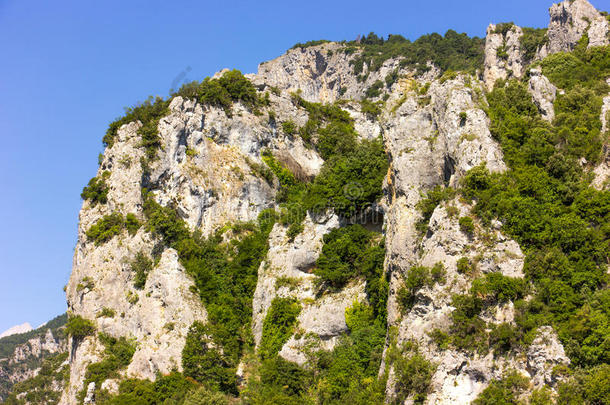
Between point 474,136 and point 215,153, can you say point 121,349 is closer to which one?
point 215,153

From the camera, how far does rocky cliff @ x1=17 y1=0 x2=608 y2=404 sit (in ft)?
103

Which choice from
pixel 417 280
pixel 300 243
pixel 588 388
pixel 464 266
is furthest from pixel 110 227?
pixel 588 388

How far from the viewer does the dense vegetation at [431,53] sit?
8588 cm

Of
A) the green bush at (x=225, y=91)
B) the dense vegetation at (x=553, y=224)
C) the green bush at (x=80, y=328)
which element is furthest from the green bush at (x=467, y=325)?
the green bush at (x=225, y=91)

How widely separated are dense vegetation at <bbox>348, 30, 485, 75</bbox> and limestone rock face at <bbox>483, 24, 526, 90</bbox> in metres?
9.88

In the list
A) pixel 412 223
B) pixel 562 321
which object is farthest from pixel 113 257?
pixel 562 321

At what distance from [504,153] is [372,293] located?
524 inches

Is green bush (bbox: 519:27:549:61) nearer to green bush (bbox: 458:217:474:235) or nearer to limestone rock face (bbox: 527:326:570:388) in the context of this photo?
green bush (bbox: 458:217:474:235)

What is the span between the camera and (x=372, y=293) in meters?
39.6

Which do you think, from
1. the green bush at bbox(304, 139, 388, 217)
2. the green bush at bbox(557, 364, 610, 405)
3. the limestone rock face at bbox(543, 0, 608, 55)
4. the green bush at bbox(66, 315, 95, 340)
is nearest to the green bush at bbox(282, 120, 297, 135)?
the green bush at bbox(304, 139, 388, 217)

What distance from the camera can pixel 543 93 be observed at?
40781 mm

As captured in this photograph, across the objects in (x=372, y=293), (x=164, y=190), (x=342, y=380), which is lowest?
(x=342, y=380)

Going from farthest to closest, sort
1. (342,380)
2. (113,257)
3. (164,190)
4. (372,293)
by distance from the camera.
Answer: (164,190) < (113,257) < (372,293) < (342,380)

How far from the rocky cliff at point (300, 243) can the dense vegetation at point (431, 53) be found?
73.3ft
